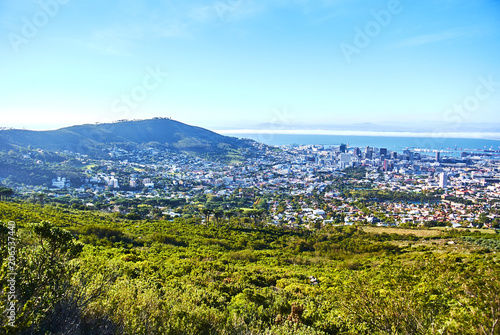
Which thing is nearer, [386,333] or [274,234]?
[386,333]

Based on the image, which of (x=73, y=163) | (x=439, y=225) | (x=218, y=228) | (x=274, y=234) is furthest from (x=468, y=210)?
(x=73, y=163)

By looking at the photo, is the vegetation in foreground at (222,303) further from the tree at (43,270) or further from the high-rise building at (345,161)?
the high-rise building at (345,161)

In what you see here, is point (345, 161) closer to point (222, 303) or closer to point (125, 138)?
point (125, 138)

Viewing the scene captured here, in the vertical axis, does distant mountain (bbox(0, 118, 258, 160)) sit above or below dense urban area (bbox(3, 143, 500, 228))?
above

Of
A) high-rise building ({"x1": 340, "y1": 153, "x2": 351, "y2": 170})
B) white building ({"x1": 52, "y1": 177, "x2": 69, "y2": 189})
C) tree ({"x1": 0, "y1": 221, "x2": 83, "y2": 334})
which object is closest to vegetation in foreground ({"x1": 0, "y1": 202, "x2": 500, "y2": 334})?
tree ({"x1": 0, "y1": 221, "x2": 83, "y2": 334})

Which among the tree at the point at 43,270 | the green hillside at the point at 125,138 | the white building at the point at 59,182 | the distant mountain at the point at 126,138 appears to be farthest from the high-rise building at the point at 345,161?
the tree at the point at 43,270

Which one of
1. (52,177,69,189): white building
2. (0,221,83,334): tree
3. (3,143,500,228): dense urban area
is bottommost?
(3,143,500,228): dense urban area

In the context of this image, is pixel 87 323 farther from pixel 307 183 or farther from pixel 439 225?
pixel 307 183

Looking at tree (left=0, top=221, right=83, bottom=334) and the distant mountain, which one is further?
the distant mountain

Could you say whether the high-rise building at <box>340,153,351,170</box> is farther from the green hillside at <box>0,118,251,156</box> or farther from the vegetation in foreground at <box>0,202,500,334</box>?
the vegetation in foreground at <box>0,202,500,334</box>
